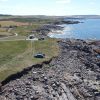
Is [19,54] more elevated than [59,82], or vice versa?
[59,82]

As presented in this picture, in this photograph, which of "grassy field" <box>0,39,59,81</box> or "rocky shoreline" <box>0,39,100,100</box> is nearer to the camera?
"rocky shoreline" <box>0,39,100,100</box>

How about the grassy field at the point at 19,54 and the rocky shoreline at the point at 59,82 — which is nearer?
the rocky shoreline at the point at 59,82

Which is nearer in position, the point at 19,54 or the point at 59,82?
the point at 59,82

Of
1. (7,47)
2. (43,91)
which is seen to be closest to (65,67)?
(43,91)
